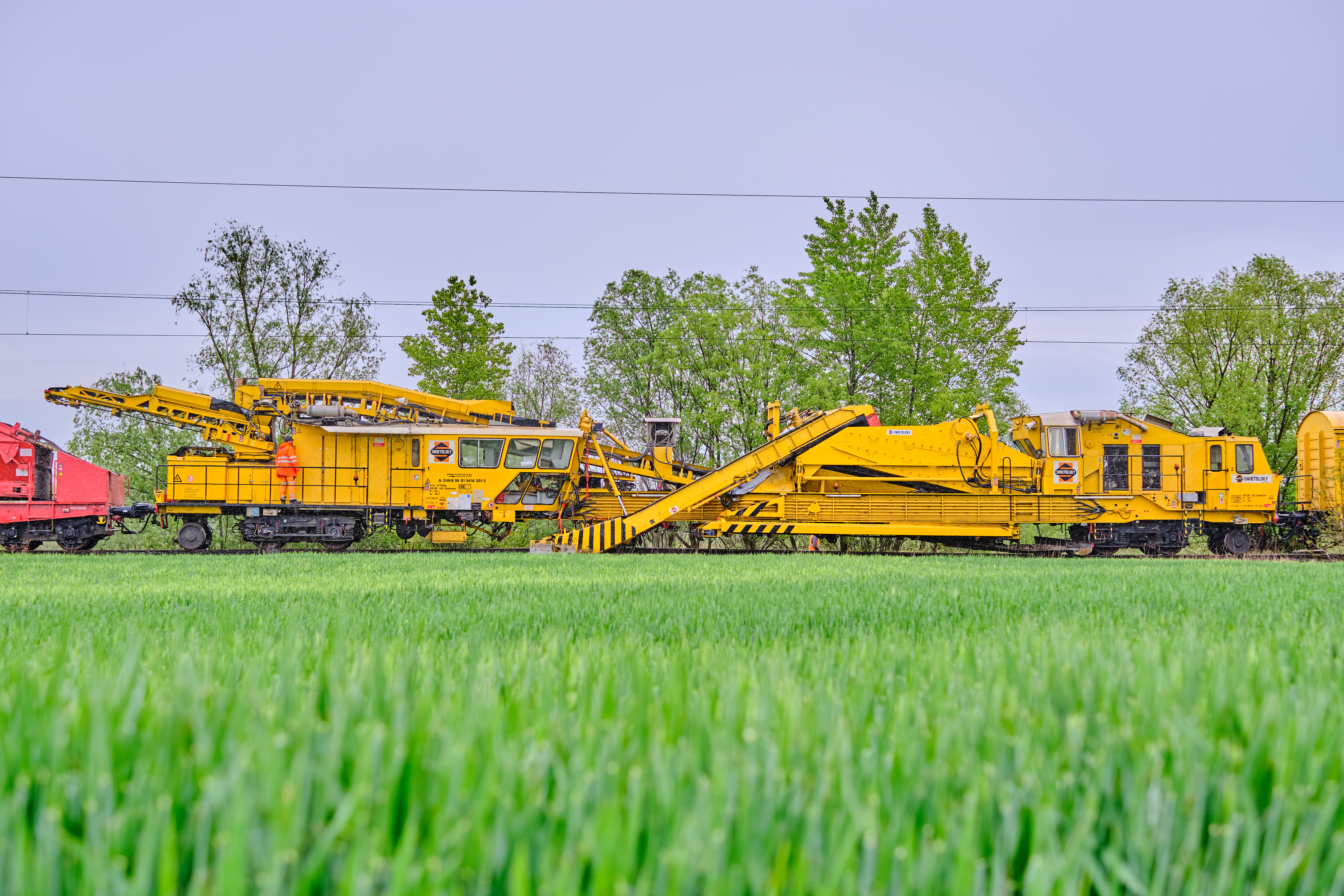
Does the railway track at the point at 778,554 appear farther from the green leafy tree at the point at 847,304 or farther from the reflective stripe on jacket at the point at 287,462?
the green leafy tree at the point at 847,304

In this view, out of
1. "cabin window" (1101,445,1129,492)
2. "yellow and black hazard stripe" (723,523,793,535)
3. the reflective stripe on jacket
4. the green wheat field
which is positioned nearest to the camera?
the green wheat field

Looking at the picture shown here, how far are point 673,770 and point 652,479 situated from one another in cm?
2054

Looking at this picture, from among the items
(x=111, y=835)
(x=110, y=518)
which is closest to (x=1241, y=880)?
(x=111, y=835)

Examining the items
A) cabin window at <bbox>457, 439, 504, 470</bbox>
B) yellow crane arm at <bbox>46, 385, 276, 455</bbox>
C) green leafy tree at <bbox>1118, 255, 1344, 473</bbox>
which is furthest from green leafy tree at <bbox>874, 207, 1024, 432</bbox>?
yellow crane arm at <bbox>46, 385, 276, 455</bbox>

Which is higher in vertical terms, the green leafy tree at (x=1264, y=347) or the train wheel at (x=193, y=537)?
the green leafy tree at (x=1264, y=347)

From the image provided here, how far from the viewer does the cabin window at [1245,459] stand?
20.6 m

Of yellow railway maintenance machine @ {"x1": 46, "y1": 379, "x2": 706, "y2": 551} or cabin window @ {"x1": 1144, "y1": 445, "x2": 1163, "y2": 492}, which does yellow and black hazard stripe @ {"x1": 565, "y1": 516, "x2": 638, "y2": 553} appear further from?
cabin window @ {"x1": 1144, "y1": 445, "x2": 1163, "y2": 492}

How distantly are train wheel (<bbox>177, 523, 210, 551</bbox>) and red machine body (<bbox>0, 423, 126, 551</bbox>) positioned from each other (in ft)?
9.94

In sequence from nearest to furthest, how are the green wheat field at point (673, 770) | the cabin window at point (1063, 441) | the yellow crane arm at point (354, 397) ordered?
the green wheat field at point (673, 770) < the cabin window at point (1063, 441) < the yellow crane arm at point (354, 397)

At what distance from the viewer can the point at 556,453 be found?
20750mm

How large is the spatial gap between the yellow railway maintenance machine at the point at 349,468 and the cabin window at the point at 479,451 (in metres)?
0.02

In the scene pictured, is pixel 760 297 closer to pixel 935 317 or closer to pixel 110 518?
pixel 935 317

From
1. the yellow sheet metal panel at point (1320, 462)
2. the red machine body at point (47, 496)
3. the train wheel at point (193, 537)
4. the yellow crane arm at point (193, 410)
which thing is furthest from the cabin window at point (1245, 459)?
the red machine body at point (47, 496)

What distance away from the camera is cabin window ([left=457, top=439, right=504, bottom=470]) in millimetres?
20531
